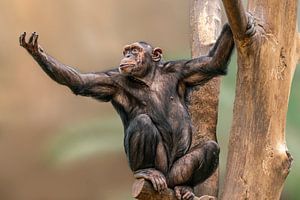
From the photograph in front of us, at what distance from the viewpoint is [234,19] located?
289 cm

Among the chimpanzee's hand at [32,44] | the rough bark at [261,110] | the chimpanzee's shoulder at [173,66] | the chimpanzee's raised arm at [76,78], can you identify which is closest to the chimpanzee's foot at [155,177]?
the rough bark at [261,110]

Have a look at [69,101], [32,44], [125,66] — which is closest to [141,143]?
[125,66]

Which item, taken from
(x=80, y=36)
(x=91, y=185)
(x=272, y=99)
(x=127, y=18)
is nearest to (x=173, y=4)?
(x=127, y=18)

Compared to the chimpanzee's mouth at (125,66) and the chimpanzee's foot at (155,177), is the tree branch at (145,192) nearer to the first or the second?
the chimpanzee's foot at (155,177)

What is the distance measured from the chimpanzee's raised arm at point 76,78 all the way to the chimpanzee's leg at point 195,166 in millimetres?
470

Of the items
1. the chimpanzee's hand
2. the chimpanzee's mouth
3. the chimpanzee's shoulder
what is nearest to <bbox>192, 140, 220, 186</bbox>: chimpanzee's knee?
the chimpanzee's shoulder

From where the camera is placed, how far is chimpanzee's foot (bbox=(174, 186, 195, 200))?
312cm

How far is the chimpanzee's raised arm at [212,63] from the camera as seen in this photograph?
318cm

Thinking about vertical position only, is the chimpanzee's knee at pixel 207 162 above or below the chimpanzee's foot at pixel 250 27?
below

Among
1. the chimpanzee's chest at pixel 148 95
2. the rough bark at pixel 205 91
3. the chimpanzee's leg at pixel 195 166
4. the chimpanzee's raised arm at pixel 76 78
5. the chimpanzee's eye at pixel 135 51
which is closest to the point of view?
the chimpanzee's raised arm at pixel 76 78

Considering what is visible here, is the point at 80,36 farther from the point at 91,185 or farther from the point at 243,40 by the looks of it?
the point at 243,40

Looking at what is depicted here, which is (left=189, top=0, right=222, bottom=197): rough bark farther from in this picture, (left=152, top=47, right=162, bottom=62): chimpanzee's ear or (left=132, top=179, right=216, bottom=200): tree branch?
(left=132, top=179, right=216, bottom=200): tree branch

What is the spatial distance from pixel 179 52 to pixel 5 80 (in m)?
1.34

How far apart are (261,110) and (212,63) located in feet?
1.39
